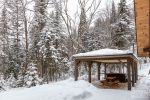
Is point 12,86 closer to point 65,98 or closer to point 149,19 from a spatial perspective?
point 65,98

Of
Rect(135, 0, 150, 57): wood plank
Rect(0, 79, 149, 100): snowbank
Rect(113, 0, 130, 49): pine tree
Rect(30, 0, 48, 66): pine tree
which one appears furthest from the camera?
Rect(113, 0, 130, 49): pine tree

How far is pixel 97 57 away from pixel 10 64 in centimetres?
2058

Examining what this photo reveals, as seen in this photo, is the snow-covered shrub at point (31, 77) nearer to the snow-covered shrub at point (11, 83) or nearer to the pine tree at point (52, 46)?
the snow-covered shrub at point (11, 83)

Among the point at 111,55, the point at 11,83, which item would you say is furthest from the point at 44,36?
the point at 111,55

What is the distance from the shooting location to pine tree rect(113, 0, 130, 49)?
128ft

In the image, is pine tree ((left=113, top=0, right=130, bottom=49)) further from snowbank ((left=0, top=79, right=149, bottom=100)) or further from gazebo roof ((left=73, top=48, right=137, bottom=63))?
snowbank ((left=0, top=79, right=149, bottom=100))

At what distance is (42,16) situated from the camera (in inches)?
1510

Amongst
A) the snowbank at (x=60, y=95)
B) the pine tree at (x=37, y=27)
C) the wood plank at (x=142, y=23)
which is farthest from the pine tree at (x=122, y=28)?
the wood plank at (x=142, y=23)

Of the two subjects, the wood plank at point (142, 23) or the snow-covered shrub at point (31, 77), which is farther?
the snow-covered shrub at point (31, 77)

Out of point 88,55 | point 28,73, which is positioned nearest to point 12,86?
point 28,73

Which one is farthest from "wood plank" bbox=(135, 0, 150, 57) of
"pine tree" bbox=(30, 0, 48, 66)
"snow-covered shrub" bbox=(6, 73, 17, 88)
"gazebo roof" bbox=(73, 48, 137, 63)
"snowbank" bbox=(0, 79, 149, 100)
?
"pine tree" bbox=(30, 0, 48, 66)

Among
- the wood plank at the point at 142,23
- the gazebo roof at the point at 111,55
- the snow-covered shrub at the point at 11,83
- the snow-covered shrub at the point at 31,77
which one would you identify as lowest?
the snow-covered shrub at the point at 11,83

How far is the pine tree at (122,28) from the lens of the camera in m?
39.0

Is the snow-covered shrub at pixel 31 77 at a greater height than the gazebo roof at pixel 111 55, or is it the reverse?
the gazebo roof at pixel 111 55
